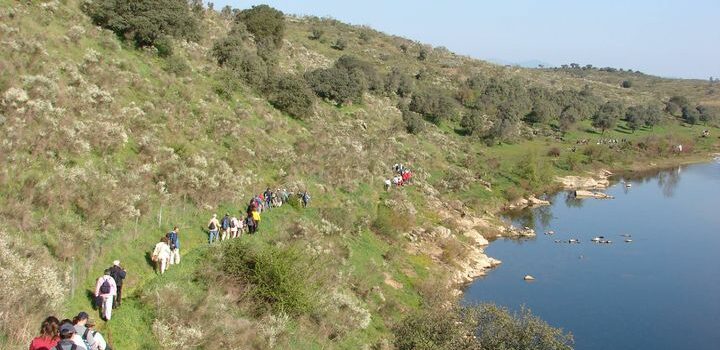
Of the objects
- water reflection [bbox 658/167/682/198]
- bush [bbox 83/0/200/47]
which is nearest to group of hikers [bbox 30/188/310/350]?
bush [bbox 83/0/200/47]

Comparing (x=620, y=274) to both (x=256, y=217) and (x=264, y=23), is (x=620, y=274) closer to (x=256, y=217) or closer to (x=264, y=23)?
(x=256, y=217)

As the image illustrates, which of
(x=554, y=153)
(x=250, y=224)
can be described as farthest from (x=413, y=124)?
(x=250, y=224)

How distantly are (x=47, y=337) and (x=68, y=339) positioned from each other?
0.41m

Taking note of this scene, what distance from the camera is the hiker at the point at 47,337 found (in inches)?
487

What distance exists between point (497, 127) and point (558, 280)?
48279 millimetres

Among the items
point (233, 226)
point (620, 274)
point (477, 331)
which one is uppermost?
point (233, 226)

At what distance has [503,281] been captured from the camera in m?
48.2

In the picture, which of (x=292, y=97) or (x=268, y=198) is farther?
(x=292, y=97)

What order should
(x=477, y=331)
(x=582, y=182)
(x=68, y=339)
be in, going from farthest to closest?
(x=582, y=182) → (x=477, y=331) → (x=68, y=339)

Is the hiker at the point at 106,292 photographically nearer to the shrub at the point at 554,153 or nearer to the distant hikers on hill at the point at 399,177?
the distant hikers on hill at the point at 399,177

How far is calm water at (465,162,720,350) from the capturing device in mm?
40719

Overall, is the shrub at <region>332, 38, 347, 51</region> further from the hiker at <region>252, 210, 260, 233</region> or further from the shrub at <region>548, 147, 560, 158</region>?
the hiker at <region>252, 210, 260, 233</region>

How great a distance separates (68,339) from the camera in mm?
12664

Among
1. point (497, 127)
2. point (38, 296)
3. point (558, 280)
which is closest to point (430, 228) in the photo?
point (558, 280)
